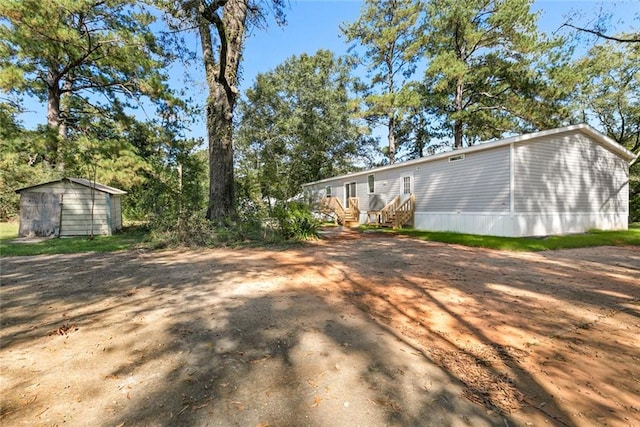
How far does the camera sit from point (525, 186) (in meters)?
10.1

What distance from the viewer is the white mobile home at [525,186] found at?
10.0m

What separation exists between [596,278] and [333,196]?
16.1m

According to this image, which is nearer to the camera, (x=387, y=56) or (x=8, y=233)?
(x=8, y=233)

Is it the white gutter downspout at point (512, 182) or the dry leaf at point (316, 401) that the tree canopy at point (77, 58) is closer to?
the dry leaf at point (316, 401)

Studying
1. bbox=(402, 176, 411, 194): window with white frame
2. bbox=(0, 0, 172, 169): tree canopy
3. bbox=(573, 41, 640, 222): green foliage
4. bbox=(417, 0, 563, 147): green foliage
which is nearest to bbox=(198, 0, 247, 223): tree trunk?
bbox=(0, 0, 172, 169): tree canopy

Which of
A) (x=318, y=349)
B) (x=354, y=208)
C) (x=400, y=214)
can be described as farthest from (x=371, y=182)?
(x=318, y=349)

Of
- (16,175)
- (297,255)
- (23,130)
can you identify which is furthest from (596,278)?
(16,175)

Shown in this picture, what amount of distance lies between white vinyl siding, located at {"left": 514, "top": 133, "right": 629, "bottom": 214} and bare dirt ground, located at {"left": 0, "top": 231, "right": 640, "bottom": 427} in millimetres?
5829

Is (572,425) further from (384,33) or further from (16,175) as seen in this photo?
(384,33)

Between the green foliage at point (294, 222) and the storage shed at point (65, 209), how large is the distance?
20.5 ft

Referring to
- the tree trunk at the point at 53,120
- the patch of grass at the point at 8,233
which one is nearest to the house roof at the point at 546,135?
the patch of grass at the point at 8,233

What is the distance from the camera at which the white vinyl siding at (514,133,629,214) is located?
1013cm

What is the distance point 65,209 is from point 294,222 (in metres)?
8.11

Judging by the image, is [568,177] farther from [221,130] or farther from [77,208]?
[77,208]
